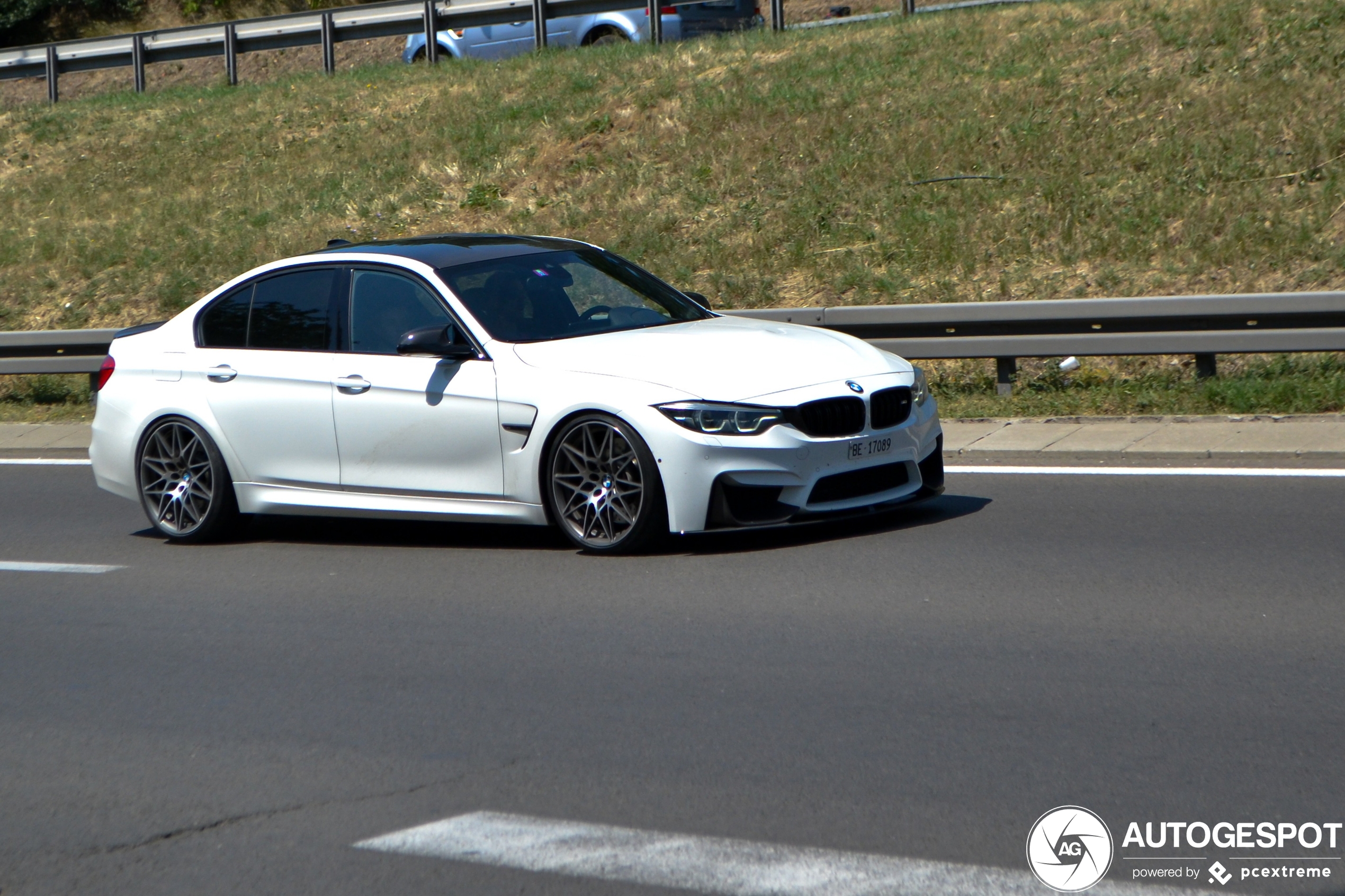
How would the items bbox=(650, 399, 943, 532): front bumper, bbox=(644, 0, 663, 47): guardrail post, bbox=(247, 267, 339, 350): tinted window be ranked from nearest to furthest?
bbox=(650, 399, 943, 532): front bumper
bbox=(247, 267, 339, 350): tinted window
bbox=(644, 0, 663, 47): guardrail post

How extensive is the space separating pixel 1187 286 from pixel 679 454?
26.0 ft

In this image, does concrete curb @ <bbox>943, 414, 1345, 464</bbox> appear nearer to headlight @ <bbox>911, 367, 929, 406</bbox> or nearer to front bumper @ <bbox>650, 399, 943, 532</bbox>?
headlight @ <bbox>911, 367, 929, 406</bbox>

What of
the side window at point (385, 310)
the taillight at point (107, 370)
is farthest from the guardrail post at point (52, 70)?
the side window at point (385, 310)

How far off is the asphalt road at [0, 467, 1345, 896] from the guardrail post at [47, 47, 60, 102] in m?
20.9

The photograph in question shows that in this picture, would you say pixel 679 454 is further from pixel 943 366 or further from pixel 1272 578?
pixel 943 366

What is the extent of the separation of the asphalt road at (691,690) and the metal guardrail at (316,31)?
14.5 metres

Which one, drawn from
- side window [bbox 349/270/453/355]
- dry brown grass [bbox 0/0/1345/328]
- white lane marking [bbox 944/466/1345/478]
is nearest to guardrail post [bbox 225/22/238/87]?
dry brown grass [bbox 0/0/1345/328]

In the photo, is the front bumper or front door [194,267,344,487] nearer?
the front bumper

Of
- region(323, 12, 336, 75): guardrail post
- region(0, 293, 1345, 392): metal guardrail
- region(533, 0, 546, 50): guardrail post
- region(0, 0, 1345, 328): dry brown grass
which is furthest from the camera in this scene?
region(323, 12, 336, 75): guardrail post

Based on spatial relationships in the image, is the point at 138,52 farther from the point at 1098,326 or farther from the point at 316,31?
the point at 1098,326

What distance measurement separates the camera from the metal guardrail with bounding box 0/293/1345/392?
10.7 m

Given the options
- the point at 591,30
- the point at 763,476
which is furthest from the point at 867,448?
the point at 591,30

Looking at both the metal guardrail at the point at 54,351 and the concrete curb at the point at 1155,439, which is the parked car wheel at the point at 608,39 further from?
the concrete curb at the point at 1155,439

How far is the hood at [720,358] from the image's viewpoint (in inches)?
291
